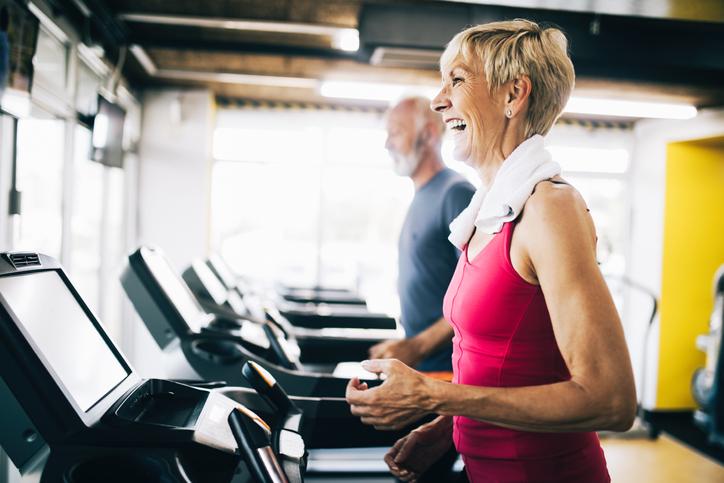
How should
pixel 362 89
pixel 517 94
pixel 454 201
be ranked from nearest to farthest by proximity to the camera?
pixel 517 94, pixel 454 201, pixel 362 89

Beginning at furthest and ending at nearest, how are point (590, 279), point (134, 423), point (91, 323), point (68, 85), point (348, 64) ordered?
point (348, 64) → point (68, 85) → point (91, 323) → point (134, 423) → point (590, 279)

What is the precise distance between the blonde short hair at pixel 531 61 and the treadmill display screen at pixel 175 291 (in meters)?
1.27

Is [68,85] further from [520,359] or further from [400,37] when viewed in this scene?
[520,359]

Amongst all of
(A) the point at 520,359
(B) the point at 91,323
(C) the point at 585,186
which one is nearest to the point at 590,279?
(A) the point at 520,359

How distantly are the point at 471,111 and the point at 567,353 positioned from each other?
1.76 feet

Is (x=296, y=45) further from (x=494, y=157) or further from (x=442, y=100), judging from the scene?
(x=494, y=157)

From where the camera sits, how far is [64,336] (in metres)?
1.14

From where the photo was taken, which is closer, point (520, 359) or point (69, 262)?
point (520, 359)

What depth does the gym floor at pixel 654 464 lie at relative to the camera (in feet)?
13.7

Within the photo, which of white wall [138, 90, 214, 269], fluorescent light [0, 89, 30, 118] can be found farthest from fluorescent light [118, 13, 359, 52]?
white wall [138, 90, 214, 269]

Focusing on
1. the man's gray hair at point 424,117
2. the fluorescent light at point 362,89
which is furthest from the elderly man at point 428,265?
the fluorescent light at point 362,89

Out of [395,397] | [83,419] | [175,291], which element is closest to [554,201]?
[395,397]

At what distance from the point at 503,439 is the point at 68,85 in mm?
3607

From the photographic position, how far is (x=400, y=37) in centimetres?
365
